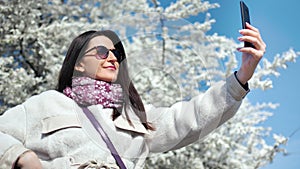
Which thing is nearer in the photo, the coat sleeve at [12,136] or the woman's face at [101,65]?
the coat sleeve at [12,136]

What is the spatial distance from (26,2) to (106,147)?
9.07ft

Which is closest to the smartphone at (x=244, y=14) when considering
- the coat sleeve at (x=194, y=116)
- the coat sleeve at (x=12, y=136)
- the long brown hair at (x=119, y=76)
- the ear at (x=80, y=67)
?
the coat sleeve at (x=194, y=116)

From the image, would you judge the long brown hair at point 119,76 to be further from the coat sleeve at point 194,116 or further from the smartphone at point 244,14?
the smartphone at point 244,14

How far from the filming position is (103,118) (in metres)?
1.61

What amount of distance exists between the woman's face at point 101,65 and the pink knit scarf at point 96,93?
19mm

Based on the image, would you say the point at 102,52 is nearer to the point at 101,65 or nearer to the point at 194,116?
the point at 101,65

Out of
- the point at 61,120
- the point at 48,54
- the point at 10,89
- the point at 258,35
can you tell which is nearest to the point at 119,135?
the point at 61,120

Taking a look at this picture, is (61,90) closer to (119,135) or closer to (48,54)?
(119,135)

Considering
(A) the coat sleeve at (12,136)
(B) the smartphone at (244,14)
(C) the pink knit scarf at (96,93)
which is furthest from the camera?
(C) the pink knit scarf at (96,93)

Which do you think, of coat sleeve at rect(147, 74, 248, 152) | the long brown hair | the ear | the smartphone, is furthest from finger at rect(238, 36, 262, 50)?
the ear

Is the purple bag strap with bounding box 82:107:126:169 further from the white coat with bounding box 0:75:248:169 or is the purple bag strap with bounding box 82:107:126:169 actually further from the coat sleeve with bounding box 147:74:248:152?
the coat sleeve with bounding box 147:74:248:152

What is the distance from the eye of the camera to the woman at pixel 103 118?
1525 mm

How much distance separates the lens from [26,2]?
402 cm

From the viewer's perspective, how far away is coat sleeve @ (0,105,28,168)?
147 cm
